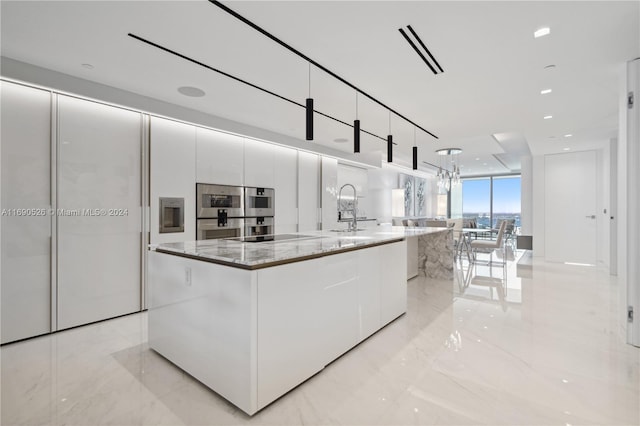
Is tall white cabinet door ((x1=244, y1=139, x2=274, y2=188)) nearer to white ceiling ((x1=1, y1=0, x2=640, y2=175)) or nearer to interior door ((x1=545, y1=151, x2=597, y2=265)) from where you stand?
white ceiling ((x1=1, y1=0, x2=640, y2=175))

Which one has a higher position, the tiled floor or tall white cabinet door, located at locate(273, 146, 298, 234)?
tall white cabinet door, located at locate(273, 146, 298, 234)

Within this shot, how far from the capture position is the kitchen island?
5.65ft

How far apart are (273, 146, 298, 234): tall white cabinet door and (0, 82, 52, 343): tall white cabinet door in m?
2.93

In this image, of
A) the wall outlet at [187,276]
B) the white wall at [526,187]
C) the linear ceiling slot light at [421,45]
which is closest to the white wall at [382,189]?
the white wall at [526,187]

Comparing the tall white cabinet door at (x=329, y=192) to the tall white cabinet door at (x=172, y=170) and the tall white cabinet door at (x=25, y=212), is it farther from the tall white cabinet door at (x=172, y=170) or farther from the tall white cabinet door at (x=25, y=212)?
the tall white cabinet door at (x=25, y=212)

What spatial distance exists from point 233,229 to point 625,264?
4.39m

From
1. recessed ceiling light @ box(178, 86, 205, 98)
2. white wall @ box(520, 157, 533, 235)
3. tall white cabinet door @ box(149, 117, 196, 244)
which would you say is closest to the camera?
recessed ceiling light @ box(178, 86, 205, 98)

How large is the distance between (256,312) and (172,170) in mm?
2823

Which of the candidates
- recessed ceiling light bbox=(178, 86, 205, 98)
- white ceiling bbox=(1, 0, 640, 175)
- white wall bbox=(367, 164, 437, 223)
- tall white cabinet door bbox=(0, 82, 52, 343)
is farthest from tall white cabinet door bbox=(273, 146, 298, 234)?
white wall bbox=(367, 164, 437, 223)

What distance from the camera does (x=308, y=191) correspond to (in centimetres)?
589

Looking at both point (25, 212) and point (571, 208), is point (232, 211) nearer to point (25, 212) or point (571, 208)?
point (25, 212)

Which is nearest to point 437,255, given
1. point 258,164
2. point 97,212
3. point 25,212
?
point 258,164

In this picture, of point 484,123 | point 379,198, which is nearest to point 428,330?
point 484,123

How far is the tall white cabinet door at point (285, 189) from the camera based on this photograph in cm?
525
